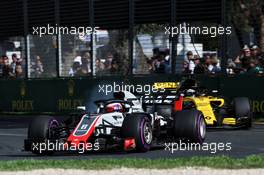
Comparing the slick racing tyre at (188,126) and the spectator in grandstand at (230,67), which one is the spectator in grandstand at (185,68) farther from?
the slick racing tyre at (188,126)

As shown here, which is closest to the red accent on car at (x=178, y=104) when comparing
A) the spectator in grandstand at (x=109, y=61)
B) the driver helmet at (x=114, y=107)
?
the driver helmet at (x=114, y=107)

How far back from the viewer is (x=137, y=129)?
11.9m

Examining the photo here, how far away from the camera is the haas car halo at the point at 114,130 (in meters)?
12.0

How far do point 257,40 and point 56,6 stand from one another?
27.1 feet

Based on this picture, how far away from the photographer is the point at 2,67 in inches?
1092

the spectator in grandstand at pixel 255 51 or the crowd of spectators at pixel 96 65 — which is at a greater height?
the spectator in grandstand at pixel 255 51

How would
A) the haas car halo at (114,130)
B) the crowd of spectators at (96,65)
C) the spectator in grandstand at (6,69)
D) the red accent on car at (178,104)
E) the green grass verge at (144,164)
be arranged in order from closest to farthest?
the green grass verge at (144,164) < the haas car halo at (114,130) < the red accent on car at (178,104) < the crowd of spectators at (96,65) < the spectator in grandstand at (6,69)

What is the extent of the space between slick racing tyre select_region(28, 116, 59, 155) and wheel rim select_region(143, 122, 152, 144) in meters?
1.55

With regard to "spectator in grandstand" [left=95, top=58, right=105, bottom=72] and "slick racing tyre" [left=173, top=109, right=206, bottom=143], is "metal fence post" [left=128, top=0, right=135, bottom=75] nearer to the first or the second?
"spectator in grandstand" [left=95, top=58, right=105, bottom=72]

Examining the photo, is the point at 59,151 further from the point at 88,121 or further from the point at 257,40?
the point at 257,40

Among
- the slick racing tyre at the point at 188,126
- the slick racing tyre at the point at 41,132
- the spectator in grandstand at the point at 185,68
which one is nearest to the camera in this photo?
the slick racing tyre at the point at 41,132

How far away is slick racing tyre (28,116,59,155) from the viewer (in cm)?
1234

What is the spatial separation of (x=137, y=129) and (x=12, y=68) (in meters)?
16.0

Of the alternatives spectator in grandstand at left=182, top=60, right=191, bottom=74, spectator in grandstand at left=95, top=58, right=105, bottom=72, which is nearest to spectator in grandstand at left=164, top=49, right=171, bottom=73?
spectator in grandstand at left=182, top=60, right=191, bottom=74
